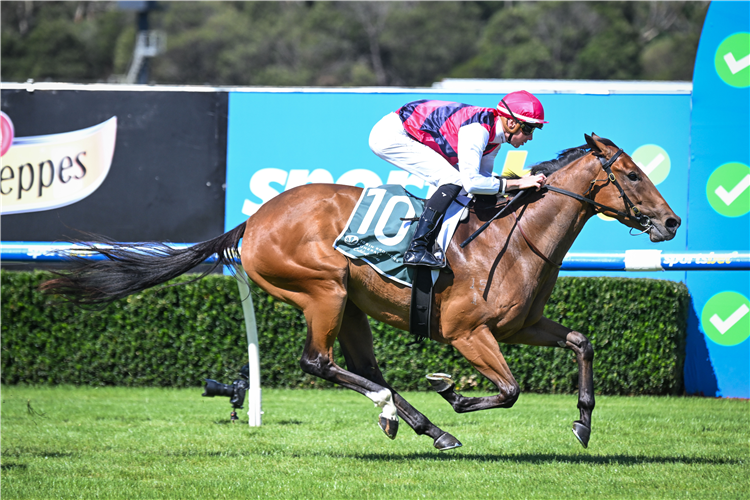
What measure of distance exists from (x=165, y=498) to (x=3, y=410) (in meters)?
3.25

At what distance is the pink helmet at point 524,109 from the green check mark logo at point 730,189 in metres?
3.61

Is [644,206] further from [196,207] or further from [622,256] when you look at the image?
[196,207]

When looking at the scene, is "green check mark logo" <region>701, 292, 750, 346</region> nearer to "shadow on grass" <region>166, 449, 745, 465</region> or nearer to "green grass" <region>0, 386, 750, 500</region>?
"green grass" <region>0, 386, 750, 500</region>

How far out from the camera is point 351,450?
5.35 meters

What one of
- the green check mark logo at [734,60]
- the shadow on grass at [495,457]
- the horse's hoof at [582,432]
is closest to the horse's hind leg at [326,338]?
the shadow on grass at [495,457]

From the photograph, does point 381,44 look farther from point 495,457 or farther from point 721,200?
point 495,457

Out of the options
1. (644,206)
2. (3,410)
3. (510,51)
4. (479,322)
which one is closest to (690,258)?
(644,206)

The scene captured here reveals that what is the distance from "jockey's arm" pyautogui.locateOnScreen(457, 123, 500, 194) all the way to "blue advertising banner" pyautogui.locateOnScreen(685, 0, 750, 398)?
380cm

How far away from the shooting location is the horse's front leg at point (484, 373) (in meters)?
4.49

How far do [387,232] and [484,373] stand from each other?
95cm

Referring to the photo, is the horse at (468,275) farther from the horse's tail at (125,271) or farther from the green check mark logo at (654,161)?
the green check mark logo at (654,161)

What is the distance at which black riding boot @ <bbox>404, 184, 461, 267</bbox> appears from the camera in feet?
15.0

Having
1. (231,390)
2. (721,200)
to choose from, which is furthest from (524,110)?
(721,200)

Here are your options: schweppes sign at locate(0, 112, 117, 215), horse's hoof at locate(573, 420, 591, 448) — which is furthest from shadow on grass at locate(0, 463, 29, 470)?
schweppes sign at locate(0, 112, 117, 215)
